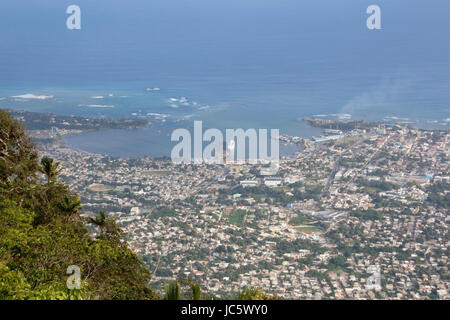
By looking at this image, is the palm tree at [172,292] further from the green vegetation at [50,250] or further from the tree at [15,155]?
the tree at [15,155]

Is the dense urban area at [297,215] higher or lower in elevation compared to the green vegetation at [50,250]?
lower

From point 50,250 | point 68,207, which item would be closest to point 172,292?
point 50,250

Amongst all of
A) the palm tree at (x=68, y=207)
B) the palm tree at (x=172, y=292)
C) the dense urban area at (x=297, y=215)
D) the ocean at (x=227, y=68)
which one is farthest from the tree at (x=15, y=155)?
the ocean at (x=227, y=68)

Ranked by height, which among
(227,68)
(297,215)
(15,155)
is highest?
(227,68)

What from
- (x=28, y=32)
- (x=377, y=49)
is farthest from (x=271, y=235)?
(x=28, y=32)

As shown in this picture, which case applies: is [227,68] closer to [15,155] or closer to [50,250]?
[15,155]

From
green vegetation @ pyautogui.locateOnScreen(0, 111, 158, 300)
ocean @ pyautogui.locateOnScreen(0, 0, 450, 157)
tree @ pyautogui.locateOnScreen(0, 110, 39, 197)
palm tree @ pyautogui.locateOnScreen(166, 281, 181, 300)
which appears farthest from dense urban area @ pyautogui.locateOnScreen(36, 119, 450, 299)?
palm tree @ pyautogui.locateOnScreen(166, 281, 181, 300)

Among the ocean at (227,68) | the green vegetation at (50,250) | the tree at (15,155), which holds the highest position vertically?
the ocean at (227,68)

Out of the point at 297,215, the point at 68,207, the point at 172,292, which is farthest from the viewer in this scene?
the point at 297,215
